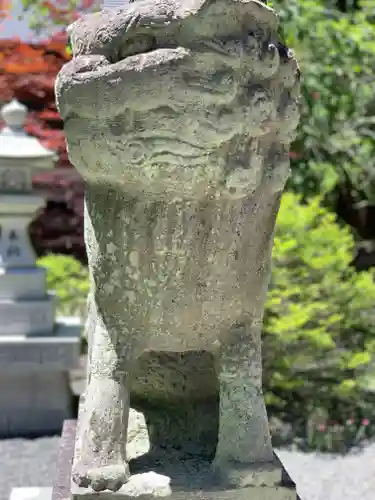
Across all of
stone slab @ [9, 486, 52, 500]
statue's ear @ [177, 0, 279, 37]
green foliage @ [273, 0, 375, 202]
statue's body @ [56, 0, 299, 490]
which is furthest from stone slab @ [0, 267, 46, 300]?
statue's ear @ [177, 0, 279, 37]

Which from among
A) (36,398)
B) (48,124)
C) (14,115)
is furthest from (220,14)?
(48,124)

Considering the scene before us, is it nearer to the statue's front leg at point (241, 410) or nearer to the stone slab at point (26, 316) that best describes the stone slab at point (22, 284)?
the stone slab at point (26, 316)

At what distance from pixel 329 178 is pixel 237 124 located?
13.1 ft

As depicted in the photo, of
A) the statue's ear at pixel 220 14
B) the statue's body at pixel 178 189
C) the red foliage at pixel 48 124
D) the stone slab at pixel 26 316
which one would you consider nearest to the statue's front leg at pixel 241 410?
the statue's body at pixel 178 189

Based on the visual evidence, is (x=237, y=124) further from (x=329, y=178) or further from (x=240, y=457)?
(x=329, y=178)

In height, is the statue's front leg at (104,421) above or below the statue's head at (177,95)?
below

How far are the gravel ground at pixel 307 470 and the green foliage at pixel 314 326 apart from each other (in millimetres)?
372

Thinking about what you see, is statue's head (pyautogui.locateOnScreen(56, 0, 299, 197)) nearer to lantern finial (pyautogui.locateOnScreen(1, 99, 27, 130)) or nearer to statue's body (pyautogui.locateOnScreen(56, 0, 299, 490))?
statue's body (pyautogui.locateOnScreen(56, 0, 299, 490))

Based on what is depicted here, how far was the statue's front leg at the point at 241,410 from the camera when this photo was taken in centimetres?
146

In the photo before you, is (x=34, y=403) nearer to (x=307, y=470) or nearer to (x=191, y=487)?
(x=307, y=470)

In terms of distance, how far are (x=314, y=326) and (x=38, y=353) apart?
157 cm

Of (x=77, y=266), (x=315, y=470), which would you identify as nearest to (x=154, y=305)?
(x=315, y=470)

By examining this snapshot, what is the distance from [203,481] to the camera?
1.47m

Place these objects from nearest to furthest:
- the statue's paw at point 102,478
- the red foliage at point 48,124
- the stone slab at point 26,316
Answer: the statue's paw at point 102,478
the stone slab at point 26,316
the red foliage at point 48,124
